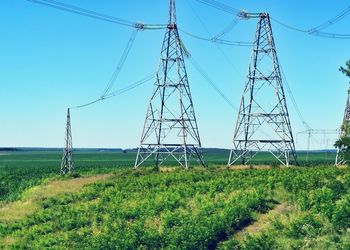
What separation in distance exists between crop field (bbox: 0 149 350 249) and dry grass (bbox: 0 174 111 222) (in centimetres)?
16

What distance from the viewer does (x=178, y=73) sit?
47625 millimetres

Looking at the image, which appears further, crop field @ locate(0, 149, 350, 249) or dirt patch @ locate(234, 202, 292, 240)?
dirt patch @ locate(234, 202, 292, 240)

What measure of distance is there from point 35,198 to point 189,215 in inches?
728

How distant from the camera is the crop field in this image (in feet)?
64.2

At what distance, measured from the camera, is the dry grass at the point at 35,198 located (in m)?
36.1

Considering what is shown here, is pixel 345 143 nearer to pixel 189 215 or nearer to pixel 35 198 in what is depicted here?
pixel 189 215

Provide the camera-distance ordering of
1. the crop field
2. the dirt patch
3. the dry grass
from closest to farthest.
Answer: the crop field
the dirt patch
the dry grass

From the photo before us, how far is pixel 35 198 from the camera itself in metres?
40.2

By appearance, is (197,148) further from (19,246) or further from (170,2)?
(19,246)

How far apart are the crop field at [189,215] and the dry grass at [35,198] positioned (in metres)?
0.16

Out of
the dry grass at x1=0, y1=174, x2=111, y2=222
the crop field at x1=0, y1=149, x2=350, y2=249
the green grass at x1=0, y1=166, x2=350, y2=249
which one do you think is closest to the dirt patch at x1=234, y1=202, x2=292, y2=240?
the crop field at x1=0, y1=149, x2=350, y2=249

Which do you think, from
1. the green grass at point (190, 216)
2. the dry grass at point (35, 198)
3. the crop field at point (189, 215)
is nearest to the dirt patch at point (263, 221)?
the crop field at point (189, 215)

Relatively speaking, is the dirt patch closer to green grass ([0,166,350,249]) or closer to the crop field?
the crop field

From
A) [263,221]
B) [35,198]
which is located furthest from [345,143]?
[35,198]
